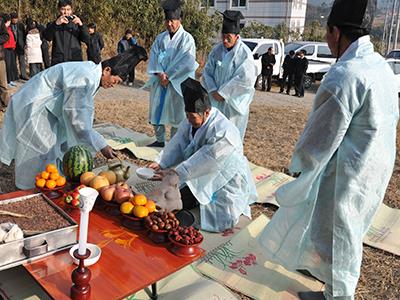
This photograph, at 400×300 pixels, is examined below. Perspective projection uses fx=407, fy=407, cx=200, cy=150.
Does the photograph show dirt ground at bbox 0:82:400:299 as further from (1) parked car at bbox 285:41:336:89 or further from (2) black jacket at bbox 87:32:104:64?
(1) parked car at bbox 285:41:336:89

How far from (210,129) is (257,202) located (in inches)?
51.8

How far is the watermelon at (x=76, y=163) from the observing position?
2910 millimetres

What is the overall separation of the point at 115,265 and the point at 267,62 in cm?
1100

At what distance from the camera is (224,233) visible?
3.45m

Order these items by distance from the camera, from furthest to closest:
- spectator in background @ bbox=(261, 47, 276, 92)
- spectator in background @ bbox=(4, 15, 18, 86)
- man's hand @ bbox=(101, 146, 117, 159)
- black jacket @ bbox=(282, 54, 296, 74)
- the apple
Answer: spectator in background @ bbox=(261, 47, 276, 92) < black jacket @ bbox=(282, 54, 296, 74) < spectator in background @ bbox=(4, 15, 18, 86) < man's hand @ bbox=(101, 146, 117, 159) < the apple

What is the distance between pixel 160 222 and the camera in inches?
90.4

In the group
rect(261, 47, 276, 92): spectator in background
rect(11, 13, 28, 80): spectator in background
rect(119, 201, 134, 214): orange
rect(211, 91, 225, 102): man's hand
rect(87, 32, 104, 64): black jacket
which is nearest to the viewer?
rect(119, 201, 134, 214): orange

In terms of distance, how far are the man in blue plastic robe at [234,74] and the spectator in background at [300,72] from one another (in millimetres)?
7325

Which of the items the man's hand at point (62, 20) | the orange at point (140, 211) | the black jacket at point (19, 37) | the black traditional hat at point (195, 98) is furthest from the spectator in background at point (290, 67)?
the orange at point (140, 211)

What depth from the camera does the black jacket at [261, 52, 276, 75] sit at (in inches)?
478

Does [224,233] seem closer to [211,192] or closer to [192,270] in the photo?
[211,192]

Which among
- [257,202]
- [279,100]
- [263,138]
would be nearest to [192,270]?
[257,202]

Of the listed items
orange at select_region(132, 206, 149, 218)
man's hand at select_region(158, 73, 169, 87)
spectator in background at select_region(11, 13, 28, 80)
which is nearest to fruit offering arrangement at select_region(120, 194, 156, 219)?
orange at select_region(132, 206, 149, 218)

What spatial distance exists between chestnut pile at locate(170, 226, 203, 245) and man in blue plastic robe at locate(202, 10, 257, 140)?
9.32ft
